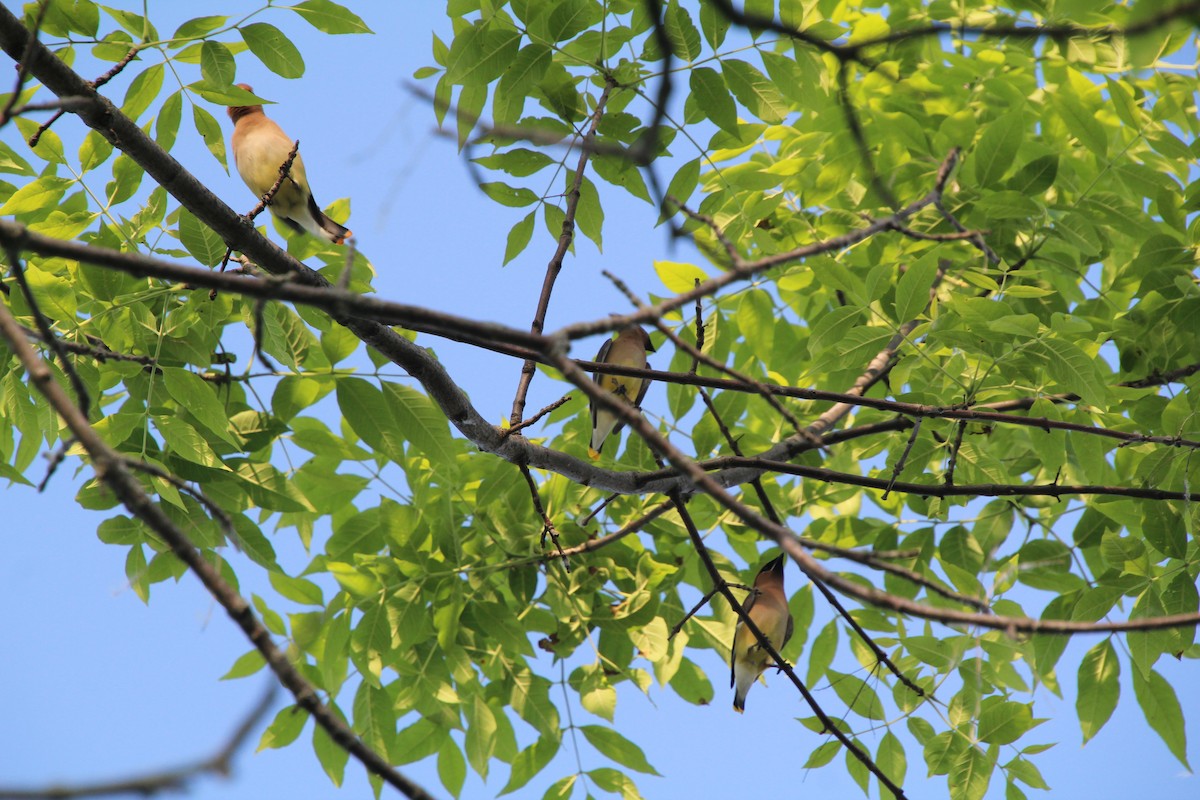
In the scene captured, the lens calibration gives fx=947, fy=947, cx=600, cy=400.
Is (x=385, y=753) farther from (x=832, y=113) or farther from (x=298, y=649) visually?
(x=832, y=113)

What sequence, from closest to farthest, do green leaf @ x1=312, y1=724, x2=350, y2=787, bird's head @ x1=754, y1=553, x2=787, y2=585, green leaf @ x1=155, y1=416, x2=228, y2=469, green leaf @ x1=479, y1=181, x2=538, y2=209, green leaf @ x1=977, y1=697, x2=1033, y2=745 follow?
green leaf @ x1=155, y1=416, x2=228, y2=469 → green leaf @ x1=977, y1=697, x2=1033, y2=745 → green leaf @ x1=479, y1=181, x2=538, y2=209 → green leaf @ x1=312, y1=724, x2=350, y2=787 → bird's head @ x1=754, y1=553, x2=787, y2=585

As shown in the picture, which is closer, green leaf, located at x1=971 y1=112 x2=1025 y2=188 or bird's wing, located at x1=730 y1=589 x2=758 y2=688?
green leaf, located at x1=971 y1=112 x2=1025 y2=188

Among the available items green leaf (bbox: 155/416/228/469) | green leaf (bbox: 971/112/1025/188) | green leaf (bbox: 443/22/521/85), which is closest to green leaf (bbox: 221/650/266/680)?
green leaf (bbox: 155/416/228/469)

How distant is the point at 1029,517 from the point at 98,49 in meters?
3.58

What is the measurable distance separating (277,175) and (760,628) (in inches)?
94.6

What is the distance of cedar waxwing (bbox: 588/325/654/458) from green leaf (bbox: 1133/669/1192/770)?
1973mm

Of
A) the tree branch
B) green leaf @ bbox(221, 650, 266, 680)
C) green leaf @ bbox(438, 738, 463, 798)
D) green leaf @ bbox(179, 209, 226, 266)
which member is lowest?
the tree branch

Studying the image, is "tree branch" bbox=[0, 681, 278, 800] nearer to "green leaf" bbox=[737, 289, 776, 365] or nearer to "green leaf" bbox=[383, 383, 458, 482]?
"green leaf" bbox=[383, 383, 458, 482]

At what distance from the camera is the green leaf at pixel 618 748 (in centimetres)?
341

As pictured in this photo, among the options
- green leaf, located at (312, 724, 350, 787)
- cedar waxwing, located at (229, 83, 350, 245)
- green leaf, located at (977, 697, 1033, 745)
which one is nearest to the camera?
green leaf, located at (977, 697, 1033, 745)

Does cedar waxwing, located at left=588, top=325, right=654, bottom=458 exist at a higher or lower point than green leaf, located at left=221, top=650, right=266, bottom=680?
higher

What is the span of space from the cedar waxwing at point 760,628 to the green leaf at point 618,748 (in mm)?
Answer: 526

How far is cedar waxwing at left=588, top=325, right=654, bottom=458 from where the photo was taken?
344 cm

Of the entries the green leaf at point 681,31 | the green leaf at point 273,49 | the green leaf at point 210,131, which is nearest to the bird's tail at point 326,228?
the green leaf at point 210,131
